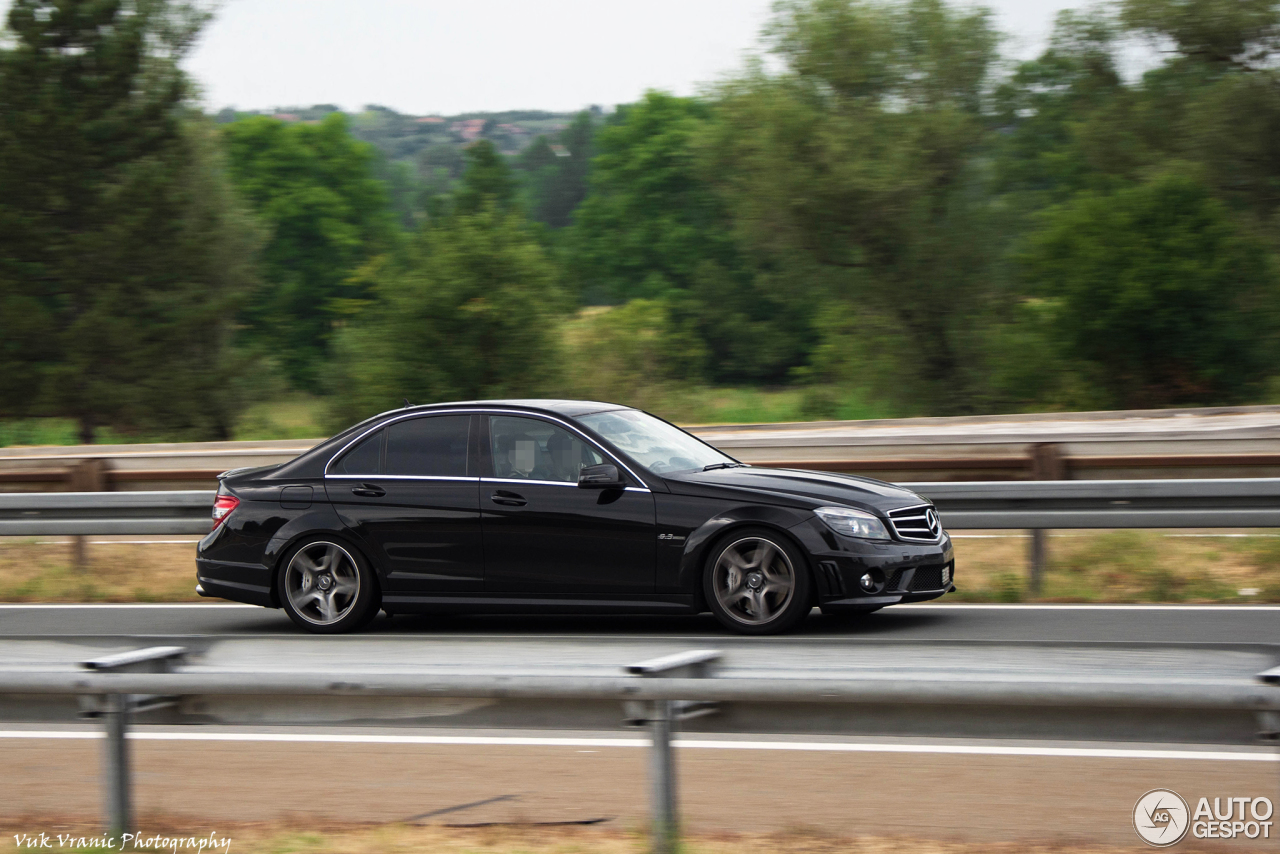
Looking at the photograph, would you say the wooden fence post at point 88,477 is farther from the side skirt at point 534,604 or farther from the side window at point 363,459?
the side skirt at point 534,604

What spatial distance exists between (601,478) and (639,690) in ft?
14.6

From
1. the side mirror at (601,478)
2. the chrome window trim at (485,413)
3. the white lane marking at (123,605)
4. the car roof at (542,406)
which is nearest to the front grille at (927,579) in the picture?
the chrome window trim at (485,413)

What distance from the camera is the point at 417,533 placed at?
9.02 meters

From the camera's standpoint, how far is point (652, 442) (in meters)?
9.24

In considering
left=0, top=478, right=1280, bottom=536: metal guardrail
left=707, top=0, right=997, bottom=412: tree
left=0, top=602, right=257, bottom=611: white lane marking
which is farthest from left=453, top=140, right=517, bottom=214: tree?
left=0, top=478, right=1280, bottom=536: metal guardrail

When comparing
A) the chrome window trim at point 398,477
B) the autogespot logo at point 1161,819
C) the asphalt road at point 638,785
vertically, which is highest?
the chrome window trim at point 398,477

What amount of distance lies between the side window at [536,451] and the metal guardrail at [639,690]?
428cm

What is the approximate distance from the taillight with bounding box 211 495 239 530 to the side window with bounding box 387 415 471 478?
1.09 meters

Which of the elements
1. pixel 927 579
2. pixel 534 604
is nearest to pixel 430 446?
pixel 534 604

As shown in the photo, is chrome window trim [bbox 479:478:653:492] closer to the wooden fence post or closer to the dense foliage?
the wooden fence post

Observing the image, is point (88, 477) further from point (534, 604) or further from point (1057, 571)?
point (1057, 571)

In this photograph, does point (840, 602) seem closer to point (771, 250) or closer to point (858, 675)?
point (858, 675)

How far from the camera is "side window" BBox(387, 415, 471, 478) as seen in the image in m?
9.18

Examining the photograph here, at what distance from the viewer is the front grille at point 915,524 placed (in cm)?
847
